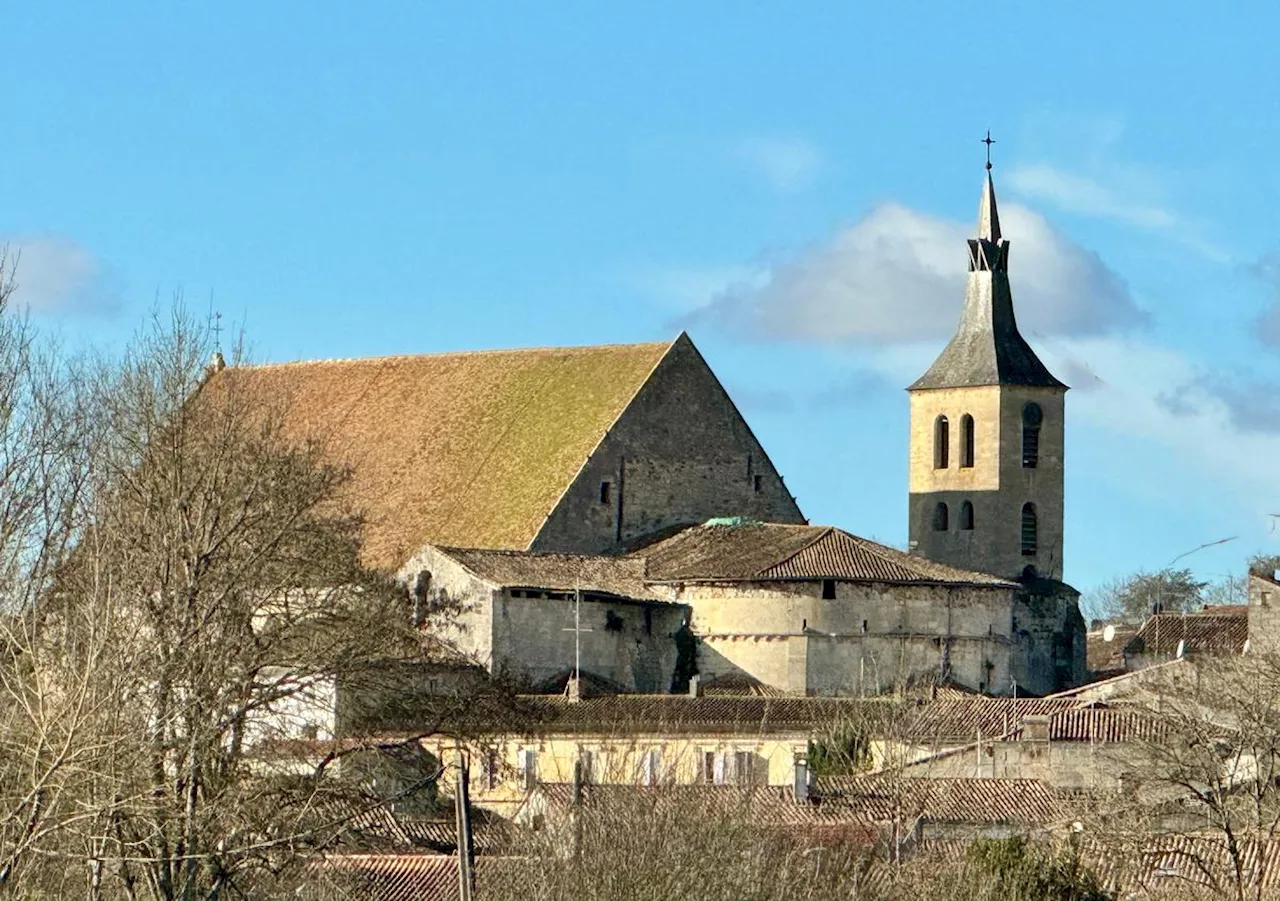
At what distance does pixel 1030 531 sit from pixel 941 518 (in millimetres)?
2348

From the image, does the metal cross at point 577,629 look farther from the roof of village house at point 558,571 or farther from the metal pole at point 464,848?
the metal pole at point 464,848

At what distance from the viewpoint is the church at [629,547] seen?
6006 centimetres

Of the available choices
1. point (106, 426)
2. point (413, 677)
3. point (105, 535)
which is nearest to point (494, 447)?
point (106, 426)

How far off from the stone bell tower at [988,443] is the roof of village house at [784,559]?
589 inches

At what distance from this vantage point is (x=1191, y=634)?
72.7m

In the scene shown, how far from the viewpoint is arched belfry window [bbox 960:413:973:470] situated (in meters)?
79.8

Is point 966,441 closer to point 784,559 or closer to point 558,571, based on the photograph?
point 784,559

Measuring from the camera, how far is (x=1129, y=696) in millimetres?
52406

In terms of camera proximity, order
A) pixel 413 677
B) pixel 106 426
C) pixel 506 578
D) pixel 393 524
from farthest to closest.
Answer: pixel 393 524 → pixel 506 578 → pixel 106 426 → pixel 413 677

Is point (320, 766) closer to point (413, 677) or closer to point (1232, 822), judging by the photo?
point (413, 677)

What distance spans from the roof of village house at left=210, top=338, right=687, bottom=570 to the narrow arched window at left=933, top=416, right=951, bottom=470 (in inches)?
551

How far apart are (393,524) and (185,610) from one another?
31845 millimetres

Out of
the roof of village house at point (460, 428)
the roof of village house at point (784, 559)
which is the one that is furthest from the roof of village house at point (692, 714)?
the roof of village house at point (460, 428)

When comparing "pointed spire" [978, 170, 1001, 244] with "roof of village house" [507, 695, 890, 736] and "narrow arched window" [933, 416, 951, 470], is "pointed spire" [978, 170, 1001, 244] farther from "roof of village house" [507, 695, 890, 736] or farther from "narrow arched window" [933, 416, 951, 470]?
"roof of village house" [507, 695, 890, 736]
